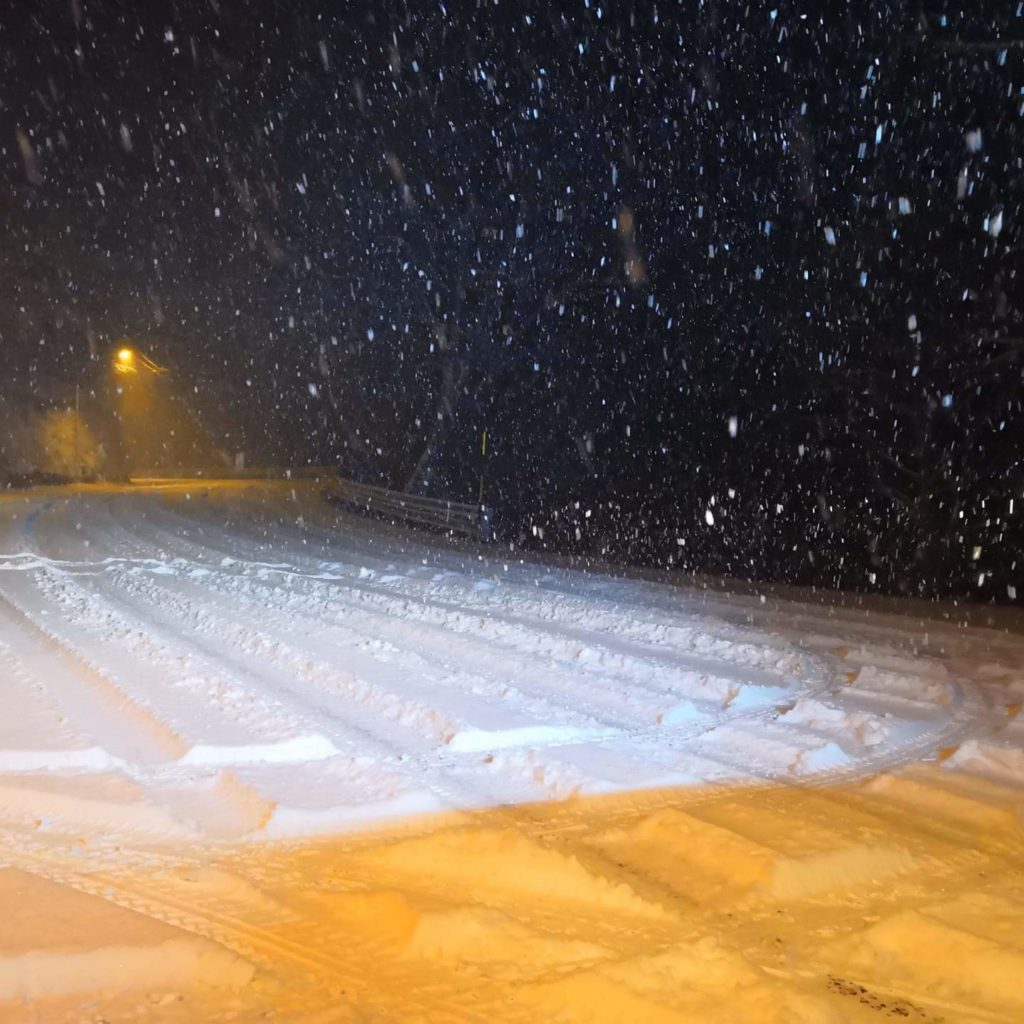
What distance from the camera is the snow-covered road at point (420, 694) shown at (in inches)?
206

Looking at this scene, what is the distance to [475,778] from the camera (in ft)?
17.8

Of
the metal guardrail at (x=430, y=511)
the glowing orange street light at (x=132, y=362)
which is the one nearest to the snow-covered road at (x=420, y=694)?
the metal guardrail at (x=430, y=511)

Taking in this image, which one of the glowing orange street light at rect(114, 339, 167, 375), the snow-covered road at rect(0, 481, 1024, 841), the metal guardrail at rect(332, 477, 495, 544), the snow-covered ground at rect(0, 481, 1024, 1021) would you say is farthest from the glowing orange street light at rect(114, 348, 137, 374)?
the snow-covered ground at rect(0, 481, 1024, 1021)

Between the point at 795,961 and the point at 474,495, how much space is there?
105 ft

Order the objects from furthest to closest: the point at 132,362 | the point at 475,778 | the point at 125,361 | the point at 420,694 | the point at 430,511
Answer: the point at 132,362 < the point at 125,361 < the point at 430,511 < the point at 420,694 < the point at 475,778

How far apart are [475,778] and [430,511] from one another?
1962 cm

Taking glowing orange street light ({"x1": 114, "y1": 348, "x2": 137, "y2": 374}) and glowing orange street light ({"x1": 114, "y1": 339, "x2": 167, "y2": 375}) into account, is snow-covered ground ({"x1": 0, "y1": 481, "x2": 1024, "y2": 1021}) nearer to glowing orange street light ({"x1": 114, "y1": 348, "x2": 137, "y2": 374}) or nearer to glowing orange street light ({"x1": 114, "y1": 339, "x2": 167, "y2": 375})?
glowing orange street light ({"x1": 114, "y1": 348, "x2": 137, "y2": 374})

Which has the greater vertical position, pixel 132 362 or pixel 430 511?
pixel 132 362

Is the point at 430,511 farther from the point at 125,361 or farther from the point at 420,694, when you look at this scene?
the point at 125,361

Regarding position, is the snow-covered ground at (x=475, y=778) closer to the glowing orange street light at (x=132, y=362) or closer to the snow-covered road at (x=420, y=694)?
the snow-covered road at (x=420, y=694)

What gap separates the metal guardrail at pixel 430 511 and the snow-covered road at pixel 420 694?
790 cm

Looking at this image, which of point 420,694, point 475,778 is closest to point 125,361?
point 420,694

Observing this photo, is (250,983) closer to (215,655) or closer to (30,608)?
(215,655)

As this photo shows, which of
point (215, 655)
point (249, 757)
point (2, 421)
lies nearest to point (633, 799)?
point (249, 757)
